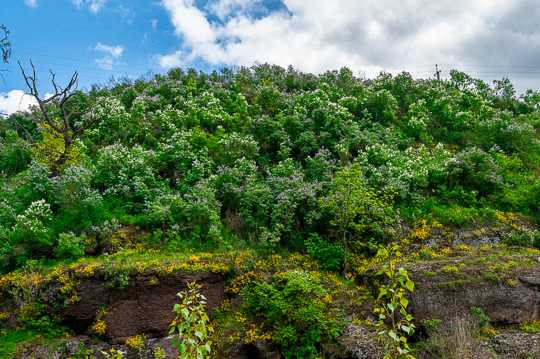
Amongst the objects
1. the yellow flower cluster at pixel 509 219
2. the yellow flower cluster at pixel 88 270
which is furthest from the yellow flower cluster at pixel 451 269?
the yellow flower cluster at pixel 88 270

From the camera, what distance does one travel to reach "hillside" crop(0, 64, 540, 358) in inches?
311

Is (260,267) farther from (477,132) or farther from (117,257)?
(477,132)

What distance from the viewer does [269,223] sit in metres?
11.2

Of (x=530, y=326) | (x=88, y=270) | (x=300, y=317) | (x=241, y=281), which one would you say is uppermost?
(x=88, y=270)

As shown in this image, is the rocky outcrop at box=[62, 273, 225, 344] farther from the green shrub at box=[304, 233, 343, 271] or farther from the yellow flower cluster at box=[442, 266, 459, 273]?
the yellow flower cluster at box=[442, 266, 459, 273]

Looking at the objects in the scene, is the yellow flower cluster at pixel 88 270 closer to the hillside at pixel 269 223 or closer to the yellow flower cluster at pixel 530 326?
the hillside at pixel 269 223

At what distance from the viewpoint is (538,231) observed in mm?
10453

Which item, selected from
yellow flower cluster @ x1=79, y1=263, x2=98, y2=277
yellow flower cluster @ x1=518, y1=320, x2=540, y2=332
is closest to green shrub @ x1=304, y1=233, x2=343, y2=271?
yellow flower cluster @ x1=518, y1=320, x2=540, y2=332

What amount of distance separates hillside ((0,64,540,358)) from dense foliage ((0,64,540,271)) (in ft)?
0.26

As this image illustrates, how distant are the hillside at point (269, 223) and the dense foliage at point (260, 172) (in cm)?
8

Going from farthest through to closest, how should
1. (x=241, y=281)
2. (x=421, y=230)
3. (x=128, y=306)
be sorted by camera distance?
(x=421, y=230) → (x=241, y=281) → (x=128, y=306)

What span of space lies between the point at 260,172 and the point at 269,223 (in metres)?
2.68

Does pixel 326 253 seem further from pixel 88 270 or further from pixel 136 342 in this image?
pixel 88 270

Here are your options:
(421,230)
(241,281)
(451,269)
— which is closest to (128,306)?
(241,281)
